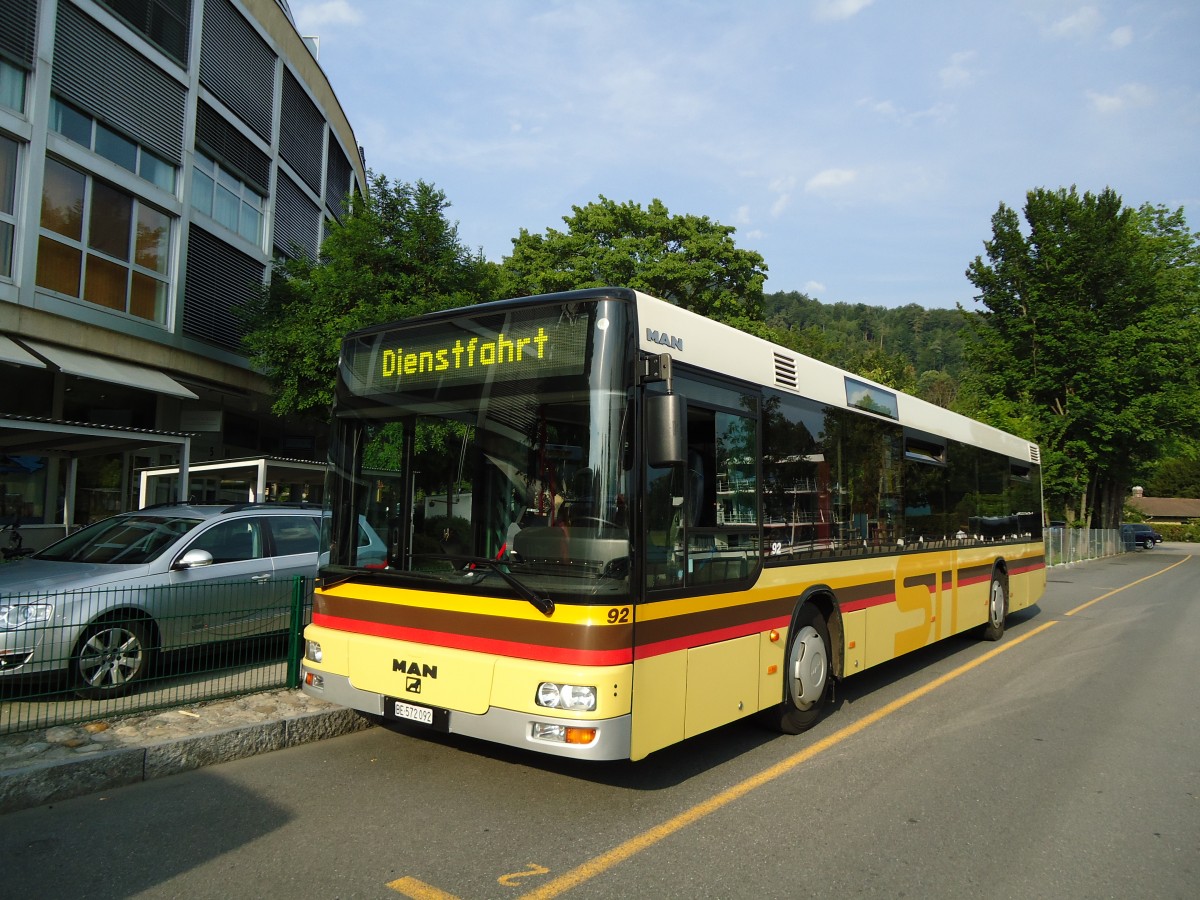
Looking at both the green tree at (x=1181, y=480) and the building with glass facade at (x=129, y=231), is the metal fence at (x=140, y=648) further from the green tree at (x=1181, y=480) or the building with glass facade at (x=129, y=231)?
the green tree at (x=1181, y=480)

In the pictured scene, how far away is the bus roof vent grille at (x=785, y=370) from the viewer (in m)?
6.41

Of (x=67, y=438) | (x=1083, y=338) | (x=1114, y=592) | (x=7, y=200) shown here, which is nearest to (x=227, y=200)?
(x=7, y=200)

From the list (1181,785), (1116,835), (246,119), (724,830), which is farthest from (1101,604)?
(246,119)

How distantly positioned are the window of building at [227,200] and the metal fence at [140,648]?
15234 mm

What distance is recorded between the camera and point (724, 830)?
14.6 ft

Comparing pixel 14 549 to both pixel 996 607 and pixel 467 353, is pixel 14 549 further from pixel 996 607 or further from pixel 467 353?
pixel 996 607

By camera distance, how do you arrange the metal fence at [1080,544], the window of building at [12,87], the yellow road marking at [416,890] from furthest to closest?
1. the metal fence at [1080,544]
2. the window of building at [12,87]
3. the yellow road marking at [416,890]

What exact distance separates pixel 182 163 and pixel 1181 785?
20.1 m

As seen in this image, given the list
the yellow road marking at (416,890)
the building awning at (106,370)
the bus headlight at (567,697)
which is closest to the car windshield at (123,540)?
the bus headlight at (567,697)

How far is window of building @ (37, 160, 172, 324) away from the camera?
14977 mm

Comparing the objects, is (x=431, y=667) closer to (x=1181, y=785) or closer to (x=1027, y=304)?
(x=1181, y=785)

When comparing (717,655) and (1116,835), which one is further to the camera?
(717,655)

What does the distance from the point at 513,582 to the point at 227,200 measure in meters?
19.3

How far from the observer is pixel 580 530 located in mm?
4578
